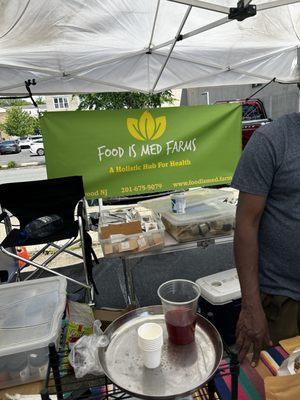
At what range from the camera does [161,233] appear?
213cm

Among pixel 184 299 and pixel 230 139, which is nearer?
pixel 184 299

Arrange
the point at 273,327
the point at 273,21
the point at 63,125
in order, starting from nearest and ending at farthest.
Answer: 1. the point at 273,327
2. the point at 273,21
3. the point at 63,125

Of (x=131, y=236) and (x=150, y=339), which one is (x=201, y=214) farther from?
(x=150, y=339)

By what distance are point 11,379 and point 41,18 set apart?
6.87 feet

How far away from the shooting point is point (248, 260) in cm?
120

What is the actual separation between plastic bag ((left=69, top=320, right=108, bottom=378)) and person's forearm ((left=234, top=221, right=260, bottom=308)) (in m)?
0.60

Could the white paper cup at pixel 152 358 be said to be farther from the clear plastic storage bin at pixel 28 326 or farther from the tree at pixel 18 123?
the tree at pixel 18 123

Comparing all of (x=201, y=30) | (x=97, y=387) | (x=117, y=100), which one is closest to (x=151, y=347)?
(x=97, y=387)

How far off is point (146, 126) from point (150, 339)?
8.69ft

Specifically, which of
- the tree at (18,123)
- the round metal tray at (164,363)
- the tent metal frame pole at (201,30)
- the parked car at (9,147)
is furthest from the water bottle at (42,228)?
the tree at (18,123)

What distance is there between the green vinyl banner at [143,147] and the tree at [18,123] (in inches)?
1210

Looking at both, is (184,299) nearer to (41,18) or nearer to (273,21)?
(41,18)

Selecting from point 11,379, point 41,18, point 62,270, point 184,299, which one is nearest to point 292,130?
point 184,299

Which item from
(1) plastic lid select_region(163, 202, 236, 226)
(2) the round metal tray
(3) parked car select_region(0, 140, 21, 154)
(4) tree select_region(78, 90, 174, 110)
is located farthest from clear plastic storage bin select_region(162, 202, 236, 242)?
(3) parked car select_region(0, 140, 21, 154)
